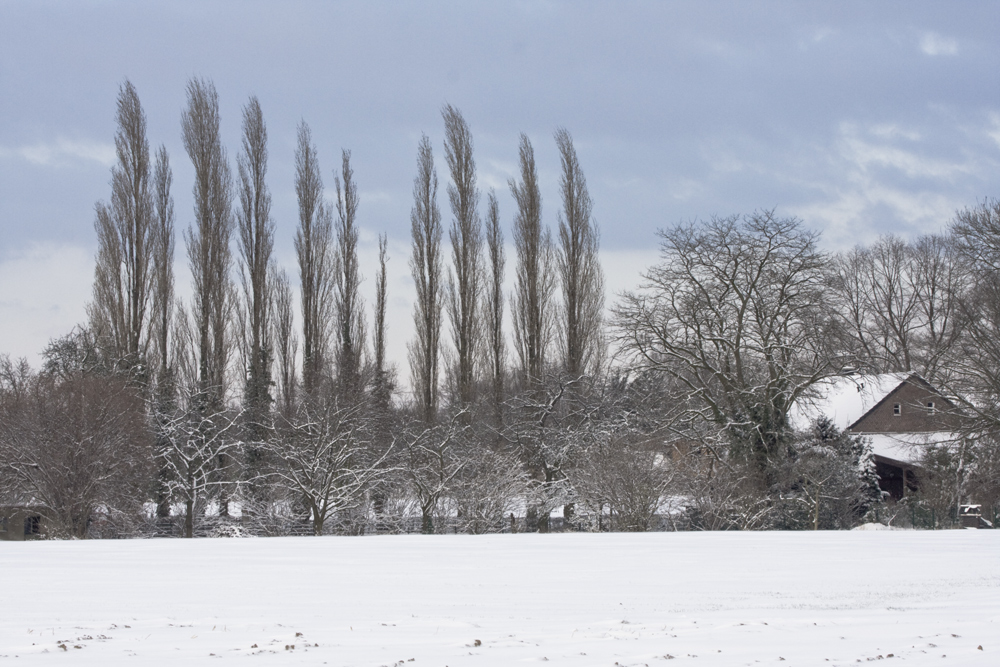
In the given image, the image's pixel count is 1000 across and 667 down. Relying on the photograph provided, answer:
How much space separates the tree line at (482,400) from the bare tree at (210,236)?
0.27 ft

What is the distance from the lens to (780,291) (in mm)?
26422

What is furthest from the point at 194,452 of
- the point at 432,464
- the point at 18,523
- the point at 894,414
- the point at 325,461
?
the point at 894,414

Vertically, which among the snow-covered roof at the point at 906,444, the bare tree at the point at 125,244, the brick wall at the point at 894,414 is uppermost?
the bare tree at the point at 125,244

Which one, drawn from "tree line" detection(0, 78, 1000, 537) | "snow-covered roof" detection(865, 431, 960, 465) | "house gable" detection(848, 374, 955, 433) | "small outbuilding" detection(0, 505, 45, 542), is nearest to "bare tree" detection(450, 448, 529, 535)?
"tree line" detection(0, 78, 1000, 537)

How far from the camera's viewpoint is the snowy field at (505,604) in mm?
6949

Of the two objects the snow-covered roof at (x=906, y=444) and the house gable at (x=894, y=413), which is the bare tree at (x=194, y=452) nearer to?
the snow-covered roof at (x=906, y=444)

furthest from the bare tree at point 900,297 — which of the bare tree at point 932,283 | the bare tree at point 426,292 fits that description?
the bare tree at point 426,292

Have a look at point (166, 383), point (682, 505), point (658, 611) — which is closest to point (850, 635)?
point (658, 611)

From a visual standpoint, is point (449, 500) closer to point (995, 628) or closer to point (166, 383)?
point (166, 383)

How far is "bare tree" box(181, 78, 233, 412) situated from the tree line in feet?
0.27

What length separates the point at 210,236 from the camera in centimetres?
3544

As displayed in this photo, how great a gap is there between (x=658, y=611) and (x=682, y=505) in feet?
46.6

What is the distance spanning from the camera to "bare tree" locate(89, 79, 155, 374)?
34219mm

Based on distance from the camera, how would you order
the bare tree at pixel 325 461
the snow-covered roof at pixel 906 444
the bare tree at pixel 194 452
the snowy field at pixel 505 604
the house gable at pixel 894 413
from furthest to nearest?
the house gable at pixel 894 413, the snow-covered roof at pixel 906 444, the bare tree at pixel 194 452, the bare tree at pixel 325 461, the snowy field at pixel 505 604
